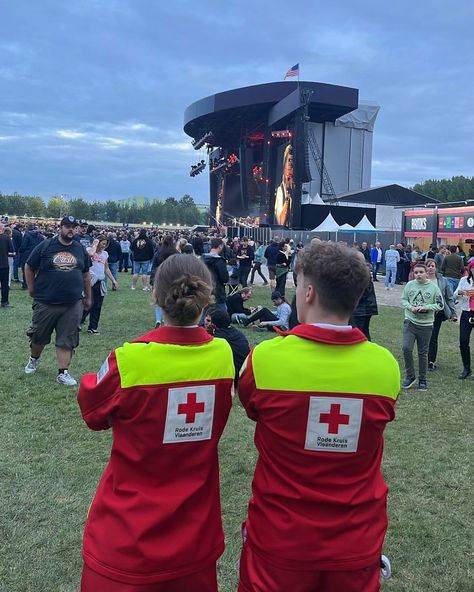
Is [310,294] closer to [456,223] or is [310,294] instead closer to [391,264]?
[391,264]

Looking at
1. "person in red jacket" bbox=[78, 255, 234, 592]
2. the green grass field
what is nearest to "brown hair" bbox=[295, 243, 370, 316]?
"person in red jacket" bbox=[78, 255, 234, 592]

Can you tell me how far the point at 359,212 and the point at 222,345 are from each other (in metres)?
39.7

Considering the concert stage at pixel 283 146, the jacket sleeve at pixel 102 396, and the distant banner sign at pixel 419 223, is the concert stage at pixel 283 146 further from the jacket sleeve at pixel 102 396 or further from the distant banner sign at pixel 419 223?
the jacket sleeve at pixel 102 396

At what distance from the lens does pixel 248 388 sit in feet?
6.04

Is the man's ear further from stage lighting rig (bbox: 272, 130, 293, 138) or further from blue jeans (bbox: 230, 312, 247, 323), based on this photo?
stage lighting rig (bbox: 272, 130, 293, 138)

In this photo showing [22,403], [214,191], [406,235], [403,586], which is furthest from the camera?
[214,191]

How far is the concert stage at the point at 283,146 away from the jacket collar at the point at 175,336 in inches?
1431

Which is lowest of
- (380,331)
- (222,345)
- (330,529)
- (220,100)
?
(380,331)

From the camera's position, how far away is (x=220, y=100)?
50.6 meters

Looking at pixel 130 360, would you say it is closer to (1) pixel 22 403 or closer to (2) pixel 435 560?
(2) pixel 435 560

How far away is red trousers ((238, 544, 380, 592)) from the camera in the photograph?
67.0 inches

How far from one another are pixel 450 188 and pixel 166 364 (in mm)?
90265

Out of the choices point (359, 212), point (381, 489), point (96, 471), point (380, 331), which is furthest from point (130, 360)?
point (359, 212)

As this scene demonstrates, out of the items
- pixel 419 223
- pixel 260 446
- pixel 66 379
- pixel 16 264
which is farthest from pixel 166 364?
pixel 419 223
